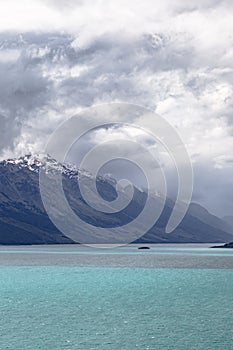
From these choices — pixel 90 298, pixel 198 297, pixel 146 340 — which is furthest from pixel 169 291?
pixel 146 340

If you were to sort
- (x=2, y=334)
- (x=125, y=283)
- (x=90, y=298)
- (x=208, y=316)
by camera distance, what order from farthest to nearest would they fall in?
(x=125, y=283) → (x=90, y=298) → (x=208, y=316) → (x=2, y=334)

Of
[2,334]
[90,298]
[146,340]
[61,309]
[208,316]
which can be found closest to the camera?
[146,340]

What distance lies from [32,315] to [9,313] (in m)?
4.44

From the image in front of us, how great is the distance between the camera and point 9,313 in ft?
271

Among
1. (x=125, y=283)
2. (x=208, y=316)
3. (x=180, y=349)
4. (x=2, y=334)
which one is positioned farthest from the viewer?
(x=125, y=283)

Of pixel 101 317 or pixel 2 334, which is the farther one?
pixel 101 317

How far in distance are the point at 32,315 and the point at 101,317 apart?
451 inches

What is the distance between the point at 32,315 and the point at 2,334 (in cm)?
1586

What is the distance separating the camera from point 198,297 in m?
105

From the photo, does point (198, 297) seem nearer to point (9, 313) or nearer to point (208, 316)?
point (208, 316)

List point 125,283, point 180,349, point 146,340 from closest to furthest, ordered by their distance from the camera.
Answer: point 180,349 < point 146,340 < point 125,283

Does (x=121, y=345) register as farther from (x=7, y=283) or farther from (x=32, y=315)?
(x=7, y=283)

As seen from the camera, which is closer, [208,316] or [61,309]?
[208,316]

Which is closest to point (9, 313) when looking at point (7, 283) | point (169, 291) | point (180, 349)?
point (180, 349)
